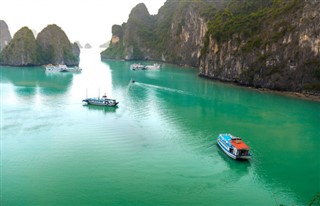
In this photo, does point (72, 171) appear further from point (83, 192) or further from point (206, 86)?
point (206, 86)

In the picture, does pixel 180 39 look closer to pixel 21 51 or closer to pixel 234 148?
pixel 21 51

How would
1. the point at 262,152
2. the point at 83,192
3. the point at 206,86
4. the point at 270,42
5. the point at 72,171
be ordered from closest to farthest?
the point at 83,192 → the point at 72,171 → the point at 262,152 → the point at 270,42 → the point at 206,86

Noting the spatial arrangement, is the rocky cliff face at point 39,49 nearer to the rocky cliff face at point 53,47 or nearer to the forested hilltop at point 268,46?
the rocky cliff face at point 53,47

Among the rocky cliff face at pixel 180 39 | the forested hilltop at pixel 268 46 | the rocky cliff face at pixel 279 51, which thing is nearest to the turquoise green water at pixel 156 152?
the rocky cliff face at pixel 279 51

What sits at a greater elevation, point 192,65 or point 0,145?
point 192,65

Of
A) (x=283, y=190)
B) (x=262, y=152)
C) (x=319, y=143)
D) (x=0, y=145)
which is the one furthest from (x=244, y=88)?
(x=0, y=145)
